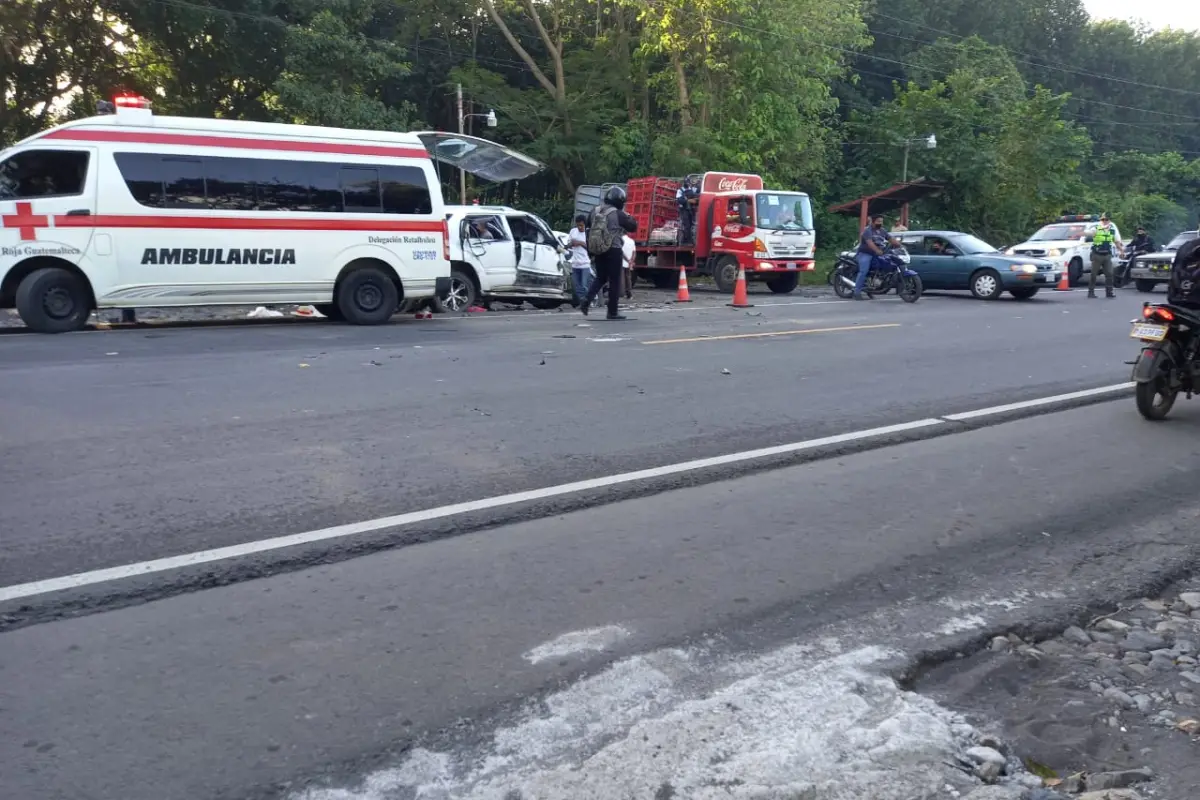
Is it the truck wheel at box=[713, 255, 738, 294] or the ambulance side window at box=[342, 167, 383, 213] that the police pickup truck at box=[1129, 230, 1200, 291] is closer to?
the truck wheel at box=[713, 255, 738, 294]

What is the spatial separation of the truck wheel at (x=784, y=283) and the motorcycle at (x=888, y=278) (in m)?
2.37

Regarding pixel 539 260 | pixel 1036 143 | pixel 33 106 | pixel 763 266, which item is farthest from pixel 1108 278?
pixel 33 106

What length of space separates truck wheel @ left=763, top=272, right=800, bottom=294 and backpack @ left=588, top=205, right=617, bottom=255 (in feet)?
38.3

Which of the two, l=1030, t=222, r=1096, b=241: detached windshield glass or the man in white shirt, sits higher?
l=1030, t=222, r=1096, b=241: detached windshield glass

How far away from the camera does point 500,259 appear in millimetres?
18031

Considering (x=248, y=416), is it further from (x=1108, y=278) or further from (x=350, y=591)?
(x=1108, y=278)

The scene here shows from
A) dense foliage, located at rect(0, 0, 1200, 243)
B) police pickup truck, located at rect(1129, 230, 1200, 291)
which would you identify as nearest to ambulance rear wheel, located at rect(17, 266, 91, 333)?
dense foliage, located at rect(0, 0, 1200, 243)

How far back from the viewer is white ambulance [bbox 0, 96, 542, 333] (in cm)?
1265

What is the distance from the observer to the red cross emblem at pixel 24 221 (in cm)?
1249

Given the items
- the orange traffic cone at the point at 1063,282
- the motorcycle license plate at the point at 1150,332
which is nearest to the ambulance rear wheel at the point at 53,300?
the motorcycle license plate at the point at 1150,332

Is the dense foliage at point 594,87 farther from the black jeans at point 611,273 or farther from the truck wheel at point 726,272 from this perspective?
the black jeans at point 611,273

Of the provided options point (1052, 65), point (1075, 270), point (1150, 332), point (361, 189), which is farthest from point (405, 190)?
point (1052, 65)

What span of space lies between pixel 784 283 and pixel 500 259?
9704 mm

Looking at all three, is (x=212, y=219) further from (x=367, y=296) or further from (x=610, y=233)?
(x=610, y=233)
